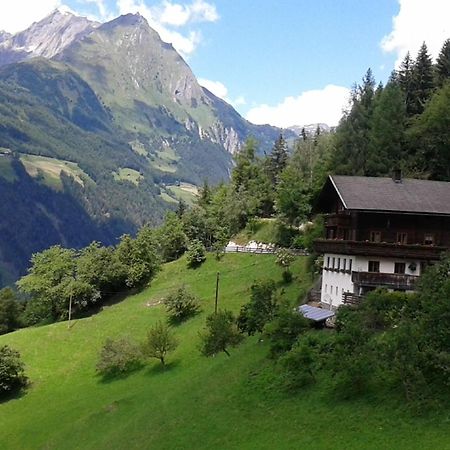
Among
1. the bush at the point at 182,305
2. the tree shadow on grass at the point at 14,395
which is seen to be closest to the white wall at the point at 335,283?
the bush at the point at 182,305

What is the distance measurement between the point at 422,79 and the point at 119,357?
223 feet

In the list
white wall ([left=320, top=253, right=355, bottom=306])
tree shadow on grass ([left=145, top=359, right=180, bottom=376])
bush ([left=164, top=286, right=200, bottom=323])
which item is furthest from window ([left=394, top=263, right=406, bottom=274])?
bush ([left=164, top=286, right=200, bottom=323])

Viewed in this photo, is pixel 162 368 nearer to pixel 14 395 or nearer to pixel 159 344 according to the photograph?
pixel 159 344

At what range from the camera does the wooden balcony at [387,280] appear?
54.1 m

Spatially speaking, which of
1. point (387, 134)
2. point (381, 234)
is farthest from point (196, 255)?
point (381, 234)

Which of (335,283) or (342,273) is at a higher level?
(342,273)

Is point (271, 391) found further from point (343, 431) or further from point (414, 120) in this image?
point (414, 120)

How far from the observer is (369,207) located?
56938mm

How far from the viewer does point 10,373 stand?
74.4 m

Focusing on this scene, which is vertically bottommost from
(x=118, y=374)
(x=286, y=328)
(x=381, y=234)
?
(x=118, y=374)

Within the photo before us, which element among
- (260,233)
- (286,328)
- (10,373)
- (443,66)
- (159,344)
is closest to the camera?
(286,328)

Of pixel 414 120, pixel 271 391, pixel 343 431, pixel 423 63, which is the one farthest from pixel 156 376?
pixel 423 63

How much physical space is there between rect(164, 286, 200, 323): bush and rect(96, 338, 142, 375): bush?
1019cm

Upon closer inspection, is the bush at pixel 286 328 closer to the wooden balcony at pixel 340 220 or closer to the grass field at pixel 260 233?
the wooden balcony at pixel 340 220
